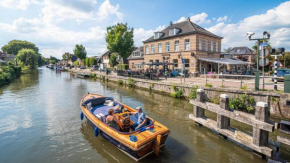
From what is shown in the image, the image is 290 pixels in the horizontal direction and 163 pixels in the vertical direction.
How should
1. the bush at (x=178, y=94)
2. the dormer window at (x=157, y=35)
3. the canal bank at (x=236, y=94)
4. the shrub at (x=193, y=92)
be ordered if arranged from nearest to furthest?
the canal bank at (x=236, y=94) → the shrub at (x=193, y=92) → the bush at (x=178, y=94) → the dormer window at (x=157, y=35)

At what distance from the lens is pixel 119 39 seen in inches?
1087

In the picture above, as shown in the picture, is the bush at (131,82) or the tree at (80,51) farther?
the tree at (80,51)

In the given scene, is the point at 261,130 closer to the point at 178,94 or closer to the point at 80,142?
the point at 80,142

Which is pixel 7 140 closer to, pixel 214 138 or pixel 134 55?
pixel 214 138

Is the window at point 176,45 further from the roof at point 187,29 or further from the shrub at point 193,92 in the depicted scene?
the shrub at point 193,92

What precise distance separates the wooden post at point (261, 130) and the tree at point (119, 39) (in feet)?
81.0

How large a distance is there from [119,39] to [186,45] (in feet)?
36.6

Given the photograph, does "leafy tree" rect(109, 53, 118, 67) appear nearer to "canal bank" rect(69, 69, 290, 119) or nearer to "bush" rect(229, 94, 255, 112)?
"canal bank" rect(69, 69, 290, 119)

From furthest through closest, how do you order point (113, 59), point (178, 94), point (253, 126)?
point (113, 59) → point (178, 94) → point (253, 126)

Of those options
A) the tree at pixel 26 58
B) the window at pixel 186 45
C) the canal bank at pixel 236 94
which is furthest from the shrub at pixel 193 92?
the tree at pixel 26 58

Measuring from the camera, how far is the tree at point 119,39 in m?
27.7

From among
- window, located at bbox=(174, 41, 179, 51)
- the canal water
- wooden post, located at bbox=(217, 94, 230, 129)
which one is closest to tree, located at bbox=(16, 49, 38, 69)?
window, located at bbox=(174, 41, 179, 51)

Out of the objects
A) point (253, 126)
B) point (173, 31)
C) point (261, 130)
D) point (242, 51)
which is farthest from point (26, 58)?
point (242, 51)

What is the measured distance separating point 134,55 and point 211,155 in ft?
116
